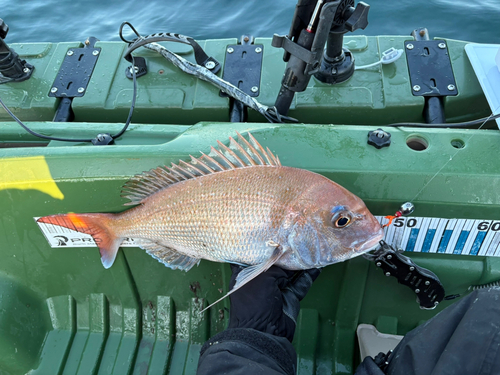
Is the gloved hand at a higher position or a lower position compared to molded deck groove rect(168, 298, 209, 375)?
higher

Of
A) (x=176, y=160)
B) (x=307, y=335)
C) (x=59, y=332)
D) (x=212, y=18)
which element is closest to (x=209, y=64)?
(x=176, y=160)

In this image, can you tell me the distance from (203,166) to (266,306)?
0.75m

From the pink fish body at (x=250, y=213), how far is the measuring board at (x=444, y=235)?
1.10 feet

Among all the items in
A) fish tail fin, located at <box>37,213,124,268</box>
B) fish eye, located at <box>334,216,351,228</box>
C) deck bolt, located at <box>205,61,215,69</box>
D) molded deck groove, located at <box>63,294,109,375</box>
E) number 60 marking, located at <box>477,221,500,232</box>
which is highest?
deck bolt, located at <box>205,61,215,69</box>

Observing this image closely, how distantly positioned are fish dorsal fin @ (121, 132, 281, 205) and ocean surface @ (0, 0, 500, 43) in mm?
4396

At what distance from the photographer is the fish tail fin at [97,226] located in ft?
6.04

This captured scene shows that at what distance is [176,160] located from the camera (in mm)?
1847

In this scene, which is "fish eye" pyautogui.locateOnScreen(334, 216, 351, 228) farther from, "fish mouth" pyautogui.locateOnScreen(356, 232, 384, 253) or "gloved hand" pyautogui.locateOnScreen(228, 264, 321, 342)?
"gloved hand" pyautogui.locateOnScreen(228, 264, 321, 342)

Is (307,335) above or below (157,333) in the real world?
above

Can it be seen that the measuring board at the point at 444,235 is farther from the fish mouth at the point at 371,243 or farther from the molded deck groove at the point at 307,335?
the molded deck groove at the point at 307,335

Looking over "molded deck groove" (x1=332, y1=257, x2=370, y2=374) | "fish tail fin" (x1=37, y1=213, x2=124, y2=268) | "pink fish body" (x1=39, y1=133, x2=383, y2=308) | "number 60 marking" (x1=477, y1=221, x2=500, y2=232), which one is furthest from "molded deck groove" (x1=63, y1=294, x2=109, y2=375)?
"number 60 marking" (x1=477, y1=221, x2=500, y2=232)

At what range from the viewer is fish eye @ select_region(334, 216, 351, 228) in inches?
60.8

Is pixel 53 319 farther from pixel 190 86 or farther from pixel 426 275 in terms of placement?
pixel 426 275

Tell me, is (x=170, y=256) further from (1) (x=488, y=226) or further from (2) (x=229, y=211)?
(1) (x=488, y=226)
